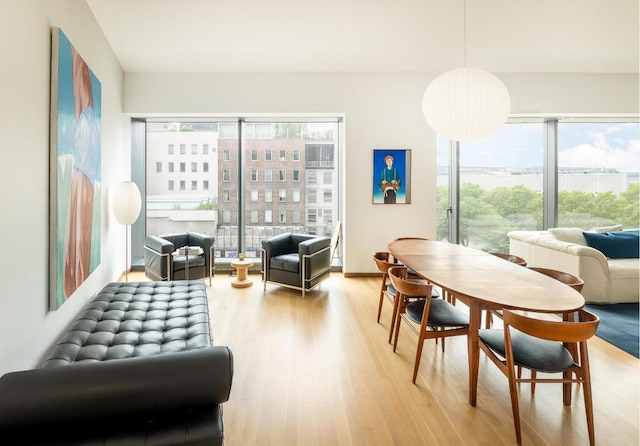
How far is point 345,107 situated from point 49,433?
5.12m

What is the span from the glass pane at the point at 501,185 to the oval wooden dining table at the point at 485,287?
2634 millimetres

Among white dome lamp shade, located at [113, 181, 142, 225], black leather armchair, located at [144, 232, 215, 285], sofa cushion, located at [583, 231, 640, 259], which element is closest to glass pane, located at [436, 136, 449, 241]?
sofa cushion, located at [583, 231, 640, 259]

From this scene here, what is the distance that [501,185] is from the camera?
5.96 meters

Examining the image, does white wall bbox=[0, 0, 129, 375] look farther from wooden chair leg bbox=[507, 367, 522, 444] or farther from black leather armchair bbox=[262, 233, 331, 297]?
wooden chair leg bbox=[507, 367, 522, 444]

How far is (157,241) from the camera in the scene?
4.73 metres

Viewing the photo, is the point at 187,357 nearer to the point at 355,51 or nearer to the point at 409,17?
the point at 409,17

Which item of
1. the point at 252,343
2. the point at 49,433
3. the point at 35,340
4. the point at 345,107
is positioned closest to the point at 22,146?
the point at 35,340

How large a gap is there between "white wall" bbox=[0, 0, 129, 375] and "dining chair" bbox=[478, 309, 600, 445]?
278 cm

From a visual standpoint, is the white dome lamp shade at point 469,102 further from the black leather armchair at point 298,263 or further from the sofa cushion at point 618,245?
the sofa cushion at point 618,245

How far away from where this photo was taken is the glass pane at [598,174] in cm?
591

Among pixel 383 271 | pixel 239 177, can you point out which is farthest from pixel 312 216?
pixel 383 271

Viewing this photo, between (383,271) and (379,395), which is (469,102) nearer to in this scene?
(383,271)

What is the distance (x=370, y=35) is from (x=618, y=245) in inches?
165

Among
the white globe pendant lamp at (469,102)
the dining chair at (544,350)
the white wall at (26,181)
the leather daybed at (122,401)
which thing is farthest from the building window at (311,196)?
the leather daybed at (122,401)
